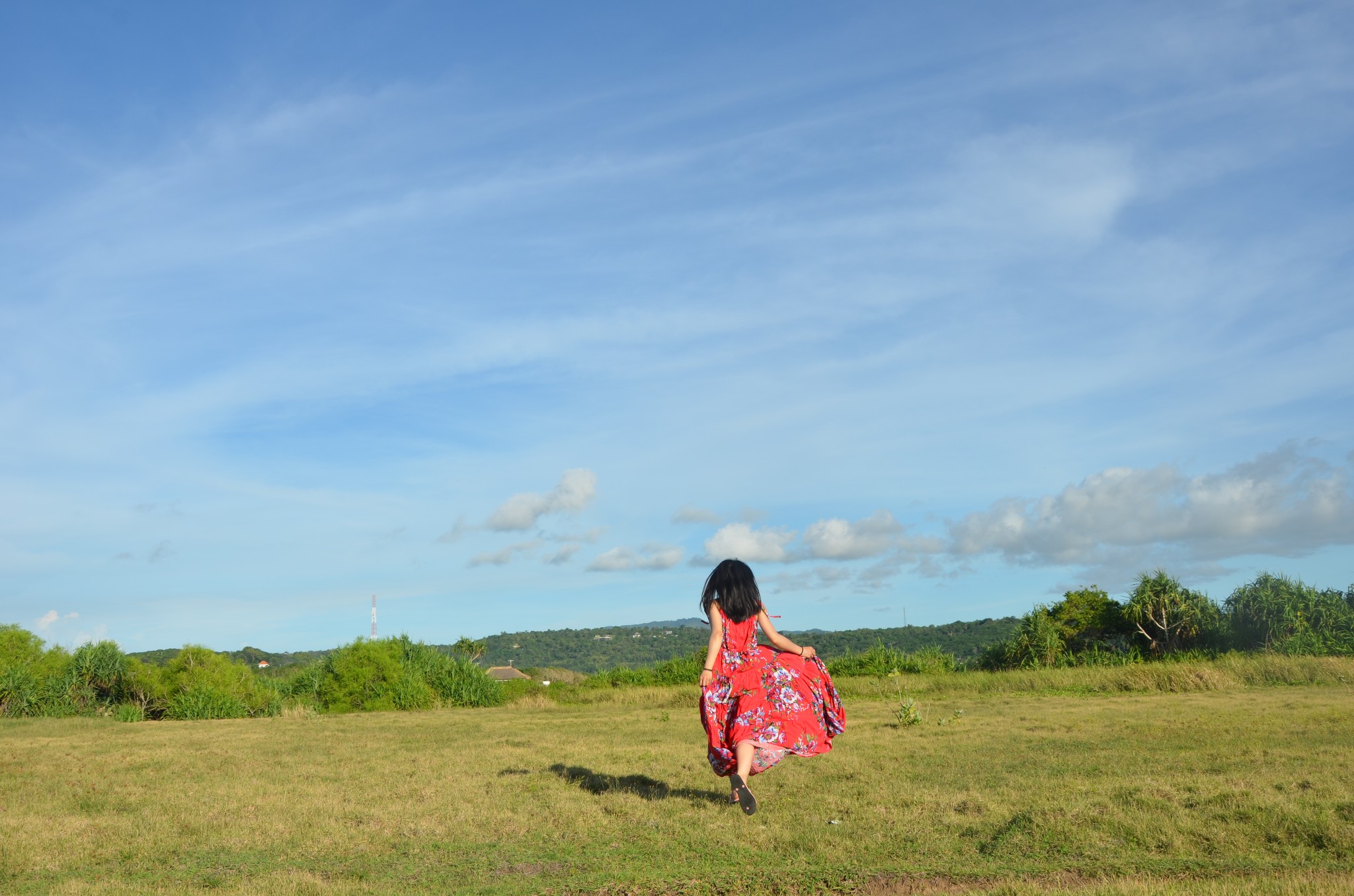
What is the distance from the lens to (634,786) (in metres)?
10.2

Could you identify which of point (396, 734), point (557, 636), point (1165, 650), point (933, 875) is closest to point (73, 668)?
point (396, 734)

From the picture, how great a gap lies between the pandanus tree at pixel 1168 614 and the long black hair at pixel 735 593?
31096mm

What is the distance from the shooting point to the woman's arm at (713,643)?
28.3 feet

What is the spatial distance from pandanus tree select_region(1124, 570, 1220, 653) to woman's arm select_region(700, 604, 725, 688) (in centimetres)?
3127

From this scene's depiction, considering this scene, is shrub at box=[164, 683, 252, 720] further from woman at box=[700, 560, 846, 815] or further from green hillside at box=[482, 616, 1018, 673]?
green hillside at box=[482, 616, 1018, 673]

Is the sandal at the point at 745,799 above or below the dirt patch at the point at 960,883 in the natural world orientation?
above

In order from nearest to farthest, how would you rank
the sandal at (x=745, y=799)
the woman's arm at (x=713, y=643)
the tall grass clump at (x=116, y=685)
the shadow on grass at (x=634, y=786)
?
the sandal at (x=745, y=799)
the woman's arm at (x=713, y=643)
the shadow on grass at (x=634, y=786)
the tall grass clump at (x=116, y=685)

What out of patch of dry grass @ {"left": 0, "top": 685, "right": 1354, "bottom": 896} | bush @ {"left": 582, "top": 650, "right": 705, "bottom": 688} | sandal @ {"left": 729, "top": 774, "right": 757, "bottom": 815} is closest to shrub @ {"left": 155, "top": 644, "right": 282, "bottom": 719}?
bush @ {"left": 582, "top": 650, "right": 705, "bottom": 688}

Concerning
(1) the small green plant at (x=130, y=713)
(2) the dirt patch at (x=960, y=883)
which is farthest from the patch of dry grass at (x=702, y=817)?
(1) the small green plant at (x=130, y=713)

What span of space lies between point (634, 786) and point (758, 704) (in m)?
2.40

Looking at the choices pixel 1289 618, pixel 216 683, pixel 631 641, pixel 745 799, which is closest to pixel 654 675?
pixel 216 683

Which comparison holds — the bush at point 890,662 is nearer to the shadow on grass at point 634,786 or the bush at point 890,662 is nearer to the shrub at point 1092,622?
the shrub at point 1092,622

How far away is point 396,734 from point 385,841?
12.0 metres

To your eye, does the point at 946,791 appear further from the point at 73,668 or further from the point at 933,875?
the point at 73,668
